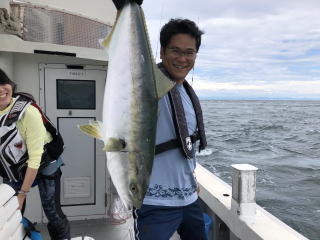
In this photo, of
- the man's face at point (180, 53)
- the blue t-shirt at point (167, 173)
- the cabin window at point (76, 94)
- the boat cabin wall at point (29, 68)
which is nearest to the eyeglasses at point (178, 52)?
the man's face at point (180, 53)

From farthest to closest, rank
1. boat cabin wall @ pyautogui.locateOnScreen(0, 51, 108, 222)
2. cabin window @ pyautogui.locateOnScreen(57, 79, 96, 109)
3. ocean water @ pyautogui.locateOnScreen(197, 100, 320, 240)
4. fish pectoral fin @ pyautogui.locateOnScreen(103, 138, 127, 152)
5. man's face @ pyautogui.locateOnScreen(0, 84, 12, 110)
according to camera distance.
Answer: ocean water @ pyautogui.locateOnScreen(197, 100, 320, 240)
cabin window @ pyautogui.locateOnScreen(57, 79, 96, 109)
boat cabin wall @ pyautogui.locateOnScreen(0, 51, 108, 222)
man's face @ pyautogui.locateOnScreen(0, 84, 12, 110)
fish pectoral fin @ pyautogui.locateOnScreen(103, 138, 127, 152)

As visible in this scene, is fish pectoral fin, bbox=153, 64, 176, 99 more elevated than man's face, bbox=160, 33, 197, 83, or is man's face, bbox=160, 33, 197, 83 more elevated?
man's face, bbox=160, 33, 197, 83

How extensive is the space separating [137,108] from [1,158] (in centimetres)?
212

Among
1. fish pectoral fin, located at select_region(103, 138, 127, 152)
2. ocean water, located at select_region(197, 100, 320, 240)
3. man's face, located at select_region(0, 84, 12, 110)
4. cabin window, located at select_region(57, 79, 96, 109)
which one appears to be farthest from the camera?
ocean water, located at select_region(197, 100, 320, 240)

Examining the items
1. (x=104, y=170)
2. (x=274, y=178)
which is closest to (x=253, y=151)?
(x=274, y=178)

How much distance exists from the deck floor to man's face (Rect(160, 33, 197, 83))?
2.67 m

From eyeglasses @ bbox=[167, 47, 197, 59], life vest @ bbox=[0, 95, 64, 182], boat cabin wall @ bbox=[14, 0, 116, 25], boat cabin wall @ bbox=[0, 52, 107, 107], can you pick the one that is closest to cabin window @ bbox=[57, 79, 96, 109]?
boat cabin wall @ bbox=[0, 52, 107, 107]

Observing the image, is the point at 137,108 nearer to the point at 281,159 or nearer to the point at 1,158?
the point at 1,158

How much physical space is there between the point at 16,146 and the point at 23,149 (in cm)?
7

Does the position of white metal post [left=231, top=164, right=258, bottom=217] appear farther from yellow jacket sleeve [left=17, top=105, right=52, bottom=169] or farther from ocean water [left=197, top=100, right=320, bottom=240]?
ocean water [left=197, top=100, right=320, bottom=240]

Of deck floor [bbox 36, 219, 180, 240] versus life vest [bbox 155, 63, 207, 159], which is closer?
life vest [bbox 155, 63, 207, 159]

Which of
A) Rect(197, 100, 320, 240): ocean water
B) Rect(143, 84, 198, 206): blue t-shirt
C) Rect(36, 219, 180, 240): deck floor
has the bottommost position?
Rect(197, 100, 320, 240): ocean water

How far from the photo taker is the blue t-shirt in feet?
7.29

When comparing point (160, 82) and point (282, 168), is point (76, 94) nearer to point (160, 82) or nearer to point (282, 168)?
point (160, 82)
